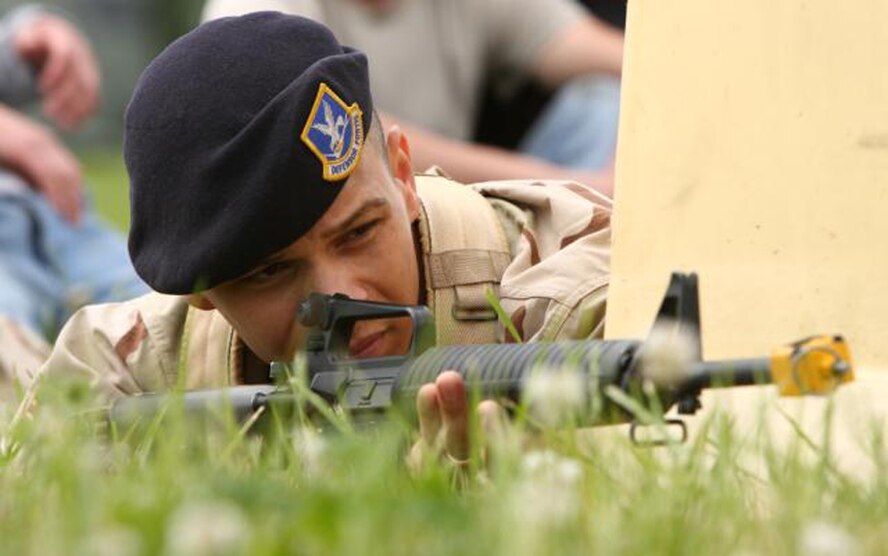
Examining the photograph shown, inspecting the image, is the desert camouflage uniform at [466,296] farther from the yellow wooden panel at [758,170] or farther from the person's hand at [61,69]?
the person's hand at [61,69]

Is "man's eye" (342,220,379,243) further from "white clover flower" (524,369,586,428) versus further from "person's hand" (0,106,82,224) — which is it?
"person's hand" (0,106,82,224)

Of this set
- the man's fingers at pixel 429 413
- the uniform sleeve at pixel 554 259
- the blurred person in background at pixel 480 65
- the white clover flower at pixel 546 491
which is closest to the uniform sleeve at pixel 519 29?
the blurred person in background at pixel 480 65

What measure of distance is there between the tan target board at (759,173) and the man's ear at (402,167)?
467 millimetres

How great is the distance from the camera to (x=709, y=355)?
2.34 metres

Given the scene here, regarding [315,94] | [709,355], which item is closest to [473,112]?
[315,94]

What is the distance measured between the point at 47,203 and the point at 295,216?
8.49ft

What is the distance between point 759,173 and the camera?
2.30 meters

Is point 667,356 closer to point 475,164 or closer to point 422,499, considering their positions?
point 422,499

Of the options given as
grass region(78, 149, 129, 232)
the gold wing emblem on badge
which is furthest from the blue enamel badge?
grass region(78, 149, 129, 232)

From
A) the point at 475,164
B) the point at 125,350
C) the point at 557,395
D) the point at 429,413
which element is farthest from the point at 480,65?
the point at 557,395

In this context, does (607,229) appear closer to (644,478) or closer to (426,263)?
(426,263)

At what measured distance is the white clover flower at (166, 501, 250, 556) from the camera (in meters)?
1.32

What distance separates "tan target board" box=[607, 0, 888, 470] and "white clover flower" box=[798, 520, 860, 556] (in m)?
0.57

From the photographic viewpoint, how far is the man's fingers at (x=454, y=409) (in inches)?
85.4
